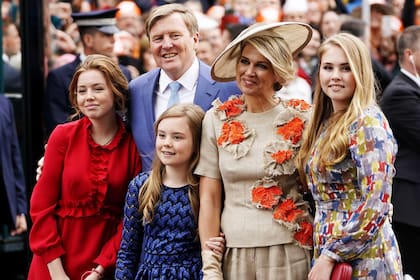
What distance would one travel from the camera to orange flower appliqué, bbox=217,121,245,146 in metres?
4.86

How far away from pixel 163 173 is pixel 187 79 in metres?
0.71

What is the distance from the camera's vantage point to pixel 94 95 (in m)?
5.38

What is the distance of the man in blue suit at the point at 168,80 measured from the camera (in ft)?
18.0

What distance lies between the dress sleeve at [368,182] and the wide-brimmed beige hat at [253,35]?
2.37 feet

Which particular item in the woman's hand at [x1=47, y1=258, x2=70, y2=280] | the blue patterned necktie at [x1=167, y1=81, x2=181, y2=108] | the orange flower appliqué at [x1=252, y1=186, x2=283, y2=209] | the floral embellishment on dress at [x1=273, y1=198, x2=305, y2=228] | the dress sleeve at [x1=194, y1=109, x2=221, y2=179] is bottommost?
the woman's hand at [x1=47, y1=258, x2=70, y2=280]

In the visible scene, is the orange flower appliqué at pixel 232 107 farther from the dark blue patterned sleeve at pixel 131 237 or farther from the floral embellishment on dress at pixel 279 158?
the dark blue patterned sleeve at pixel 131 237

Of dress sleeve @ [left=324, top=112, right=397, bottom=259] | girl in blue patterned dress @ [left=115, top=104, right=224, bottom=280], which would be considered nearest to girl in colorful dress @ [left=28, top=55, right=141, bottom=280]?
girl in blue patterned dress @ [left=115, top=104, right=224, bottom=280]

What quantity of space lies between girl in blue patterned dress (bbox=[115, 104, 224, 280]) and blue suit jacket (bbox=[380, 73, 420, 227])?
239cm

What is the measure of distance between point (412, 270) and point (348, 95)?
2.95 m

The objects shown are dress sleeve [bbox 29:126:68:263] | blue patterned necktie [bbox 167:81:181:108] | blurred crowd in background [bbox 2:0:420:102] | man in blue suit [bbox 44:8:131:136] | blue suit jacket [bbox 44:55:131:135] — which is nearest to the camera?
dress sleeve [bbox 29:126:68:263]

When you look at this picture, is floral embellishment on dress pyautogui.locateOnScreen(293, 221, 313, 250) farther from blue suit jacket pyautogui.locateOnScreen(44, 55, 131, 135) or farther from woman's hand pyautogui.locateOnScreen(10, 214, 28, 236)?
woman's hand pyautogui.locateOnScreen(10, 214, 28, 236)

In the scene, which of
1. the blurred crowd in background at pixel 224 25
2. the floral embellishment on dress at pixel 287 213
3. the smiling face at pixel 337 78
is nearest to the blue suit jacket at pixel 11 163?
the blurred crowd in background at pixel 224 25

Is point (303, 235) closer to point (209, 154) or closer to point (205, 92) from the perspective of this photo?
point (209, 154)

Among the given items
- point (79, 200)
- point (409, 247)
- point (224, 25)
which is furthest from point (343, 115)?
point (224, 25)
